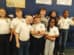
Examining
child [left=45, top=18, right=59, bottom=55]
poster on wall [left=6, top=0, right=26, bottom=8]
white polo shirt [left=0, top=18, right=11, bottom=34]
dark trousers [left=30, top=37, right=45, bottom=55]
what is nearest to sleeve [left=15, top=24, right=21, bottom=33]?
white polo shirt [left=0, top=18, right=11, bottom=34]

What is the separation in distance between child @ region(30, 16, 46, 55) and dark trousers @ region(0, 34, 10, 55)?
565mm

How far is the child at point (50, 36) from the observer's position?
4430 mm

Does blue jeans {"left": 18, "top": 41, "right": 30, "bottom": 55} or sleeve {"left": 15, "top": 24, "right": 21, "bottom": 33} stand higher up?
sleeve {"left": 15, "top": 24, "right": 21, "bottom": 33}

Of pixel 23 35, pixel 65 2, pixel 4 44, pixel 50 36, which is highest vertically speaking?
pixel 65 2

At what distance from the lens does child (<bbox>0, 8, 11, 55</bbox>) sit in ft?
13.6

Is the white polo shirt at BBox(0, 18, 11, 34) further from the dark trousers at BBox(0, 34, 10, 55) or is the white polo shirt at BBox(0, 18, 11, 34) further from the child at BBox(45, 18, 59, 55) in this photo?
the child at BBox(45, 18, 59, 55)

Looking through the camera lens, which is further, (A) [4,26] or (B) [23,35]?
(A) [4,26]

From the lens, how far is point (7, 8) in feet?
15.4

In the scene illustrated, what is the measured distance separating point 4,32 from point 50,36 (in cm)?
106

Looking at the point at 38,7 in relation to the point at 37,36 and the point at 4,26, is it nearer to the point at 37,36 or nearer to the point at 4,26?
the point at 37,36

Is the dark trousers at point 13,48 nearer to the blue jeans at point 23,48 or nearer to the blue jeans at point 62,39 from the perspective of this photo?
the blue jeans at point 23,48

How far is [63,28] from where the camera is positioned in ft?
16.4

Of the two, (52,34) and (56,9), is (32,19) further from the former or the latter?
(56,9)

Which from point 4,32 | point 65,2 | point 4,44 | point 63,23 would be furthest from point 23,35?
point 65,2
